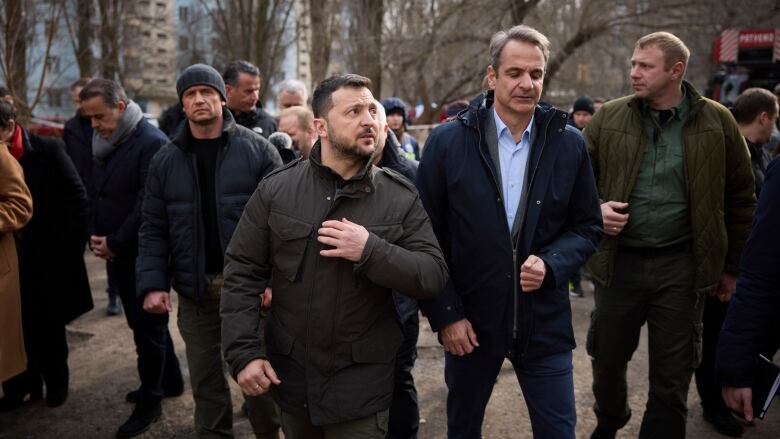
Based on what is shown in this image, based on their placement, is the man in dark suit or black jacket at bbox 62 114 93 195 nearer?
the man in dark suit

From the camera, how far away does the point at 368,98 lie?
263 centimetres

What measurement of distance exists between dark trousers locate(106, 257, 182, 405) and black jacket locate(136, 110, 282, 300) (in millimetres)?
827

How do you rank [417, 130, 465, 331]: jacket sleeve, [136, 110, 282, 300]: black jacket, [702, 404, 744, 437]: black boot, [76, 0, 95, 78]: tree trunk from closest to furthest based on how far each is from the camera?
1. [417, 130, 465, 331]: jacket sleeve
2. [136, 110, 282, 300]: black jacket
3. [702, 404, 744, 437]: black boot
4. [76, 0, 95, 78]: tree trunk

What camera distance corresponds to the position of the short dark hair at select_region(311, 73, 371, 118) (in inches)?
104

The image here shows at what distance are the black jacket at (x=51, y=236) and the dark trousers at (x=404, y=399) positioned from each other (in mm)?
2546

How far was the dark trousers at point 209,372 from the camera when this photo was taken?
361 centimetres

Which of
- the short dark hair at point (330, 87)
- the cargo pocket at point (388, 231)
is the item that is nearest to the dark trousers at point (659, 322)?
the cargo pocket at point (388, 231)

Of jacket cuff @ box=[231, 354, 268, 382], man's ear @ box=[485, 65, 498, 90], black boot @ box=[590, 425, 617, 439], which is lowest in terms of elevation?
black boot @ box=[590, 425, 617, 439]

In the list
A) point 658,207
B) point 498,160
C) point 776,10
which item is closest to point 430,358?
point 658,207

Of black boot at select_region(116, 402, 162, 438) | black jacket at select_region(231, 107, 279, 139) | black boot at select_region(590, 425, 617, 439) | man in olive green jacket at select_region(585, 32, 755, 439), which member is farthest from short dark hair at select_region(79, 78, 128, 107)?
black boot at select_region(590, 425, 617, 439)

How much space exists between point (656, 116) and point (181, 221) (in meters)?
2.63

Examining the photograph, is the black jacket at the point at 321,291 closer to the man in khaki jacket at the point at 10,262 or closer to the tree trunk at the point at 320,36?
the man in khaki jacket at the point at 10,262

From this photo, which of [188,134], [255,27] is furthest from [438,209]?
[255,27]

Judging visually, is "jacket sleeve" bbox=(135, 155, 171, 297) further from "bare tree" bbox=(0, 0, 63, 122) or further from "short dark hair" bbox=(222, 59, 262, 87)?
"bare tree" bbox=(0, 0, 63, 122)
